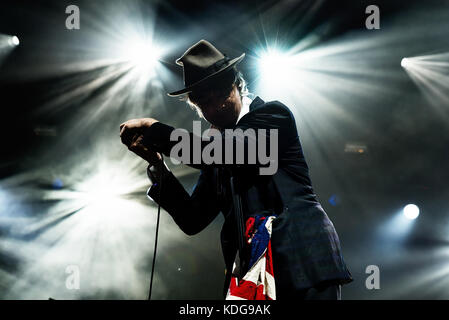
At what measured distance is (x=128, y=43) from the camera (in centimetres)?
397

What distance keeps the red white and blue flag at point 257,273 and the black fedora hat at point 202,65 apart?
A: 826 millimetres

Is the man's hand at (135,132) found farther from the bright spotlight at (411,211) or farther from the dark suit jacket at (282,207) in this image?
the bright spotlight at (411,211)

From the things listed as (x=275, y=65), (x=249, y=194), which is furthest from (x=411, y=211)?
(x=249, y=194)

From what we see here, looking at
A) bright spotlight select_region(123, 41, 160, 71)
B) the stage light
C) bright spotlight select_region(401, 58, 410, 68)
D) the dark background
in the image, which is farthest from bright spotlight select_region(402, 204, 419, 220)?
the stage light

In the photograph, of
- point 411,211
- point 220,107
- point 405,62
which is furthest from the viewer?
point 411,211

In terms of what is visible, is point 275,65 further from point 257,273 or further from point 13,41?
point 257,273

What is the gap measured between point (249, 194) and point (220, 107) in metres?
0.55

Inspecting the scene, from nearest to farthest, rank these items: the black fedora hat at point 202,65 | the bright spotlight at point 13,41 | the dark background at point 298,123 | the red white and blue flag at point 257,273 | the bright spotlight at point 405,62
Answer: the red white and blue flag at point 257,273
the black fedora hat at point 202,65
the dark background at point 298,123
the bright spotlight at point 13,41
the bright spotlight at point 405,62

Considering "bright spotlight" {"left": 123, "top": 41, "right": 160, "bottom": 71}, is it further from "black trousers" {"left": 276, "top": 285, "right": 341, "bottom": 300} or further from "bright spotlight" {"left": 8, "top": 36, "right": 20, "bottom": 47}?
"black trousers" {"left": 276, "top": 285, "right": 341, "bottom": 300}

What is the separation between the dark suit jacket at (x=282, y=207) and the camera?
4.06 feet

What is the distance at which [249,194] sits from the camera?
1425 millimetres

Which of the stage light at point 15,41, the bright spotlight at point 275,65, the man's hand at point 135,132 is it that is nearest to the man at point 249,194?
the man's hand at point 135,132
